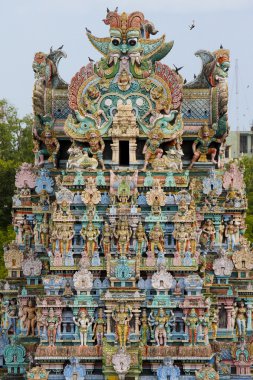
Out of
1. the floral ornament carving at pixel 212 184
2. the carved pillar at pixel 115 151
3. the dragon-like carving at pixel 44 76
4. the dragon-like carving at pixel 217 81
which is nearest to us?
the carved pillar at pixel 115 151

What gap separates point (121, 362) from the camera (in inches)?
1762

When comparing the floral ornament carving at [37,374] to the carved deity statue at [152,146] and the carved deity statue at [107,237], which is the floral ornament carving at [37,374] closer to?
the carved deity statue at [107,237]

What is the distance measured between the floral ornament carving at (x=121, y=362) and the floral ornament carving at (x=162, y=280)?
1967 millimetres

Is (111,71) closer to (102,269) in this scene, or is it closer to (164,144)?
(164,144)

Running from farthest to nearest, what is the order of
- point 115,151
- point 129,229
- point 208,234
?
point 208,234, point 115,151, point 129,229

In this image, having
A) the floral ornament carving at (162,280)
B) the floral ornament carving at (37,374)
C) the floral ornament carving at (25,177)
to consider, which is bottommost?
the floral ornament carving at (37,374)

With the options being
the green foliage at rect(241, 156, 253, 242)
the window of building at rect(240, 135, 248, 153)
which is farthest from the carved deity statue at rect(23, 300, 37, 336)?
the window of building at rect(240, 135, 248, 153)

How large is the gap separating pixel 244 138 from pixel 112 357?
203 ft

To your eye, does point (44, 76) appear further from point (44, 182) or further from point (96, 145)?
point (96, 145)

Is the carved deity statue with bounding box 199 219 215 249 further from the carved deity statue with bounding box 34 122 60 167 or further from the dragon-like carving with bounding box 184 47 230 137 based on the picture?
the carved deity statue with bounding box 34 122 60 167

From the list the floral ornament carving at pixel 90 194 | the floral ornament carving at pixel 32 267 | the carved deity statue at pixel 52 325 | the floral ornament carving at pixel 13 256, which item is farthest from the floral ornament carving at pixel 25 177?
the carved deity statue at pixel 52 325

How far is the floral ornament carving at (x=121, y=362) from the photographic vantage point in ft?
147

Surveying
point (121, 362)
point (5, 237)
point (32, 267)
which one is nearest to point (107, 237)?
point (32, 267)

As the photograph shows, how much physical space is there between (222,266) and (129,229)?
10.7ft
